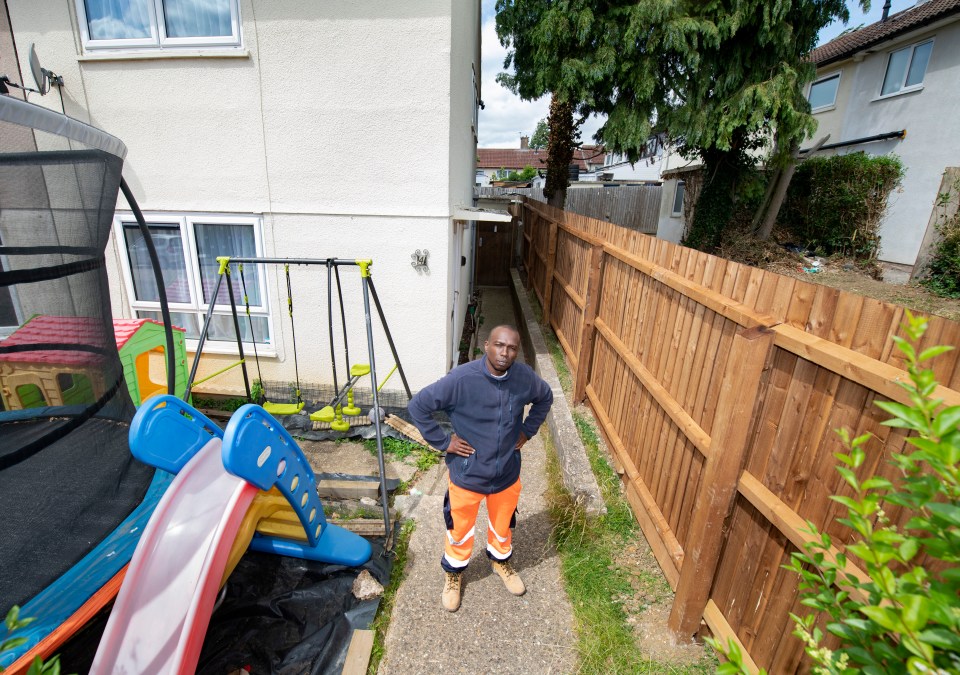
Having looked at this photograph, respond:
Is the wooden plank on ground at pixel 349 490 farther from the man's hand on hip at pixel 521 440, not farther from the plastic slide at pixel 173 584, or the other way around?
the plastic slide at pixel 173 584

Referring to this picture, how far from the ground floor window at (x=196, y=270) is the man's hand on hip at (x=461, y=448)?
137 inches

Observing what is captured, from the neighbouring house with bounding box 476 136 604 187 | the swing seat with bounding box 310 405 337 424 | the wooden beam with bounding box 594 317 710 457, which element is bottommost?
the swing seat with bounding box 310 405 337 424

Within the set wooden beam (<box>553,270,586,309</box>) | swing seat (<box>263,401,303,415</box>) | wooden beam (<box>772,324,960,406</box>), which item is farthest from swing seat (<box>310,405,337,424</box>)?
wooden beam (<box>772,324,960,406</box>)

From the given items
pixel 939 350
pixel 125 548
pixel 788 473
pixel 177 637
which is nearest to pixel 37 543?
pixel 125 548

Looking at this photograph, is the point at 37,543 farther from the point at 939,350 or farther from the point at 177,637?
the point at 939,350

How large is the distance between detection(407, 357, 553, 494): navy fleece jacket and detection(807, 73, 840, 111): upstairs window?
17.6 m

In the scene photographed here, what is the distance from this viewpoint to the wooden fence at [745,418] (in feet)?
5.65

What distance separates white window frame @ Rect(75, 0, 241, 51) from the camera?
185 inches

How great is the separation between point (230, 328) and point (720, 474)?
18.1ft

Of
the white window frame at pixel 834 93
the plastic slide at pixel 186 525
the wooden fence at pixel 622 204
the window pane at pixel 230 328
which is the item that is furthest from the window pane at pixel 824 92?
the plastic slide at pixel 186 525

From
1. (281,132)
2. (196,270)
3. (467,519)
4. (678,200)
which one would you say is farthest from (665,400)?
(678,200)

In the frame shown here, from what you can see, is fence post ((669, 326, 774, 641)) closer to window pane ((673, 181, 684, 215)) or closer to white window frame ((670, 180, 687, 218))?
white window frame ((670, 180, 687, 218))

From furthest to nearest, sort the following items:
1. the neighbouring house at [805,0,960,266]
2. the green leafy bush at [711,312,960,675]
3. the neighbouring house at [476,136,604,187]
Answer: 1. the neighbouring house at [476,136,604,187]
2. the neighbouring house at [805,0,960,266]
3. the green leafy bush at [711,312,960,675]

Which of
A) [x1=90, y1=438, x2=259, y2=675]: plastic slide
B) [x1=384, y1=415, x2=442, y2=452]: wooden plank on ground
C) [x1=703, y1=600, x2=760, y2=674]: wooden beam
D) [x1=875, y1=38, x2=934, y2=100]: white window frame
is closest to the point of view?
[x1=90, y1=438, x2=259, y2=675]: plastic slide
